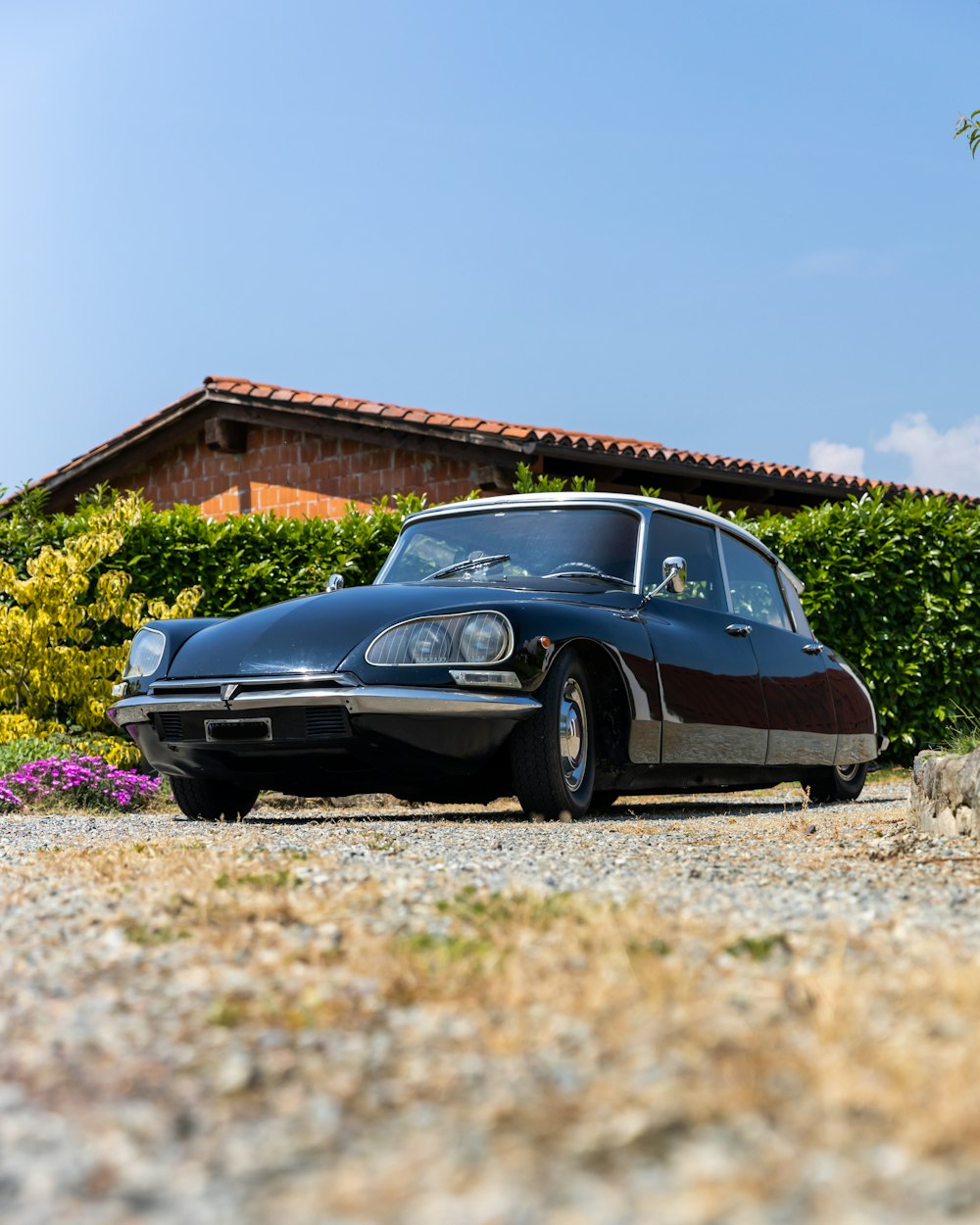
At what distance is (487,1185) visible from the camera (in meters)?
1.39

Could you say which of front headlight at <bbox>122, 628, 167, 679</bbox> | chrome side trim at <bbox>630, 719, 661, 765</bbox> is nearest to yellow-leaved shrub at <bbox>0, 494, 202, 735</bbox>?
front headlight at <bbox>122, 628, 167, 679</bbox>

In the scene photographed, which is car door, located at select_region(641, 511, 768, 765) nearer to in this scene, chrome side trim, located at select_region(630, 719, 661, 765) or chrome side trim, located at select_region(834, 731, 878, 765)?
chrome side trim, located at select_region(630, 719, 661, 765)

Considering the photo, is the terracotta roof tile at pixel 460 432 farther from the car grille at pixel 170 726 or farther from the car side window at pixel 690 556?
the car grille at pixel 170 726

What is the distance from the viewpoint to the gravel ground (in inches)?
54.2

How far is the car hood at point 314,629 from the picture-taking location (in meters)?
5.86

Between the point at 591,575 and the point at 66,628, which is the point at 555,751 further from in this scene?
the point at 66,628

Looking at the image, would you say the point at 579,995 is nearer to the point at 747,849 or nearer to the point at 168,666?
the point at 747,849

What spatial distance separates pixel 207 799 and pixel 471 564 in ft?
5.67

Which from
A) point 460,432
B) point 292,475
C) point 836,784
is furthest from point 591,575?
point 292,475

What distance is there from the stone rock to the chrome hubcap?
1436 millimetres

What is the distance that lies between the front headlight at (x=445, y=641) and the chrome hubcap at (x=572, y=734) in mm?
388

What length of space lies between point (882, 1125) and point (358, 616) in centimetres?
457

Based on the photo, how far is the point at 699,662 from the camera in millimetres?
6777

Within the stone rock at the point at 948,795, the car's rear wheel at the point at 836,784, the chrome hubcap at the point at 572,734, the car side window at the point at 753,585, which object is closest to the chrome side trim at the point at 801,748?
the car's rear wheel at the point at 836,784
